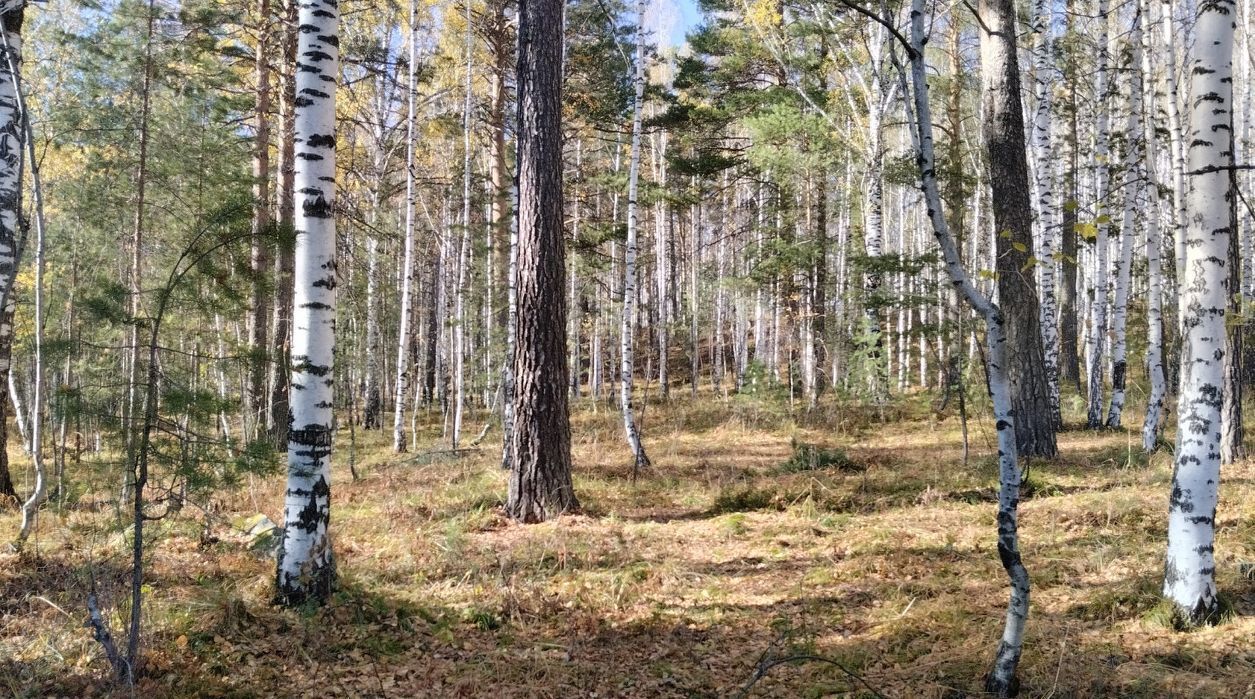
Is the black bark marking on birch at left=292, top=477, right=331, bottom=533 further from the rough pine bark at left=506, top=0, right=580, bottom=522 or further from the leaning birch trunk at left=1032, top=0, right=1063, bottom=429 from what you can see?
the leaning birch trunk at left=1032, top=0, right=1063, bottom=429

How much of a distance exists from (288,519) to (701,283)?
63.3ft

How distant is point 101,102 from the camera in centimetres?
1153

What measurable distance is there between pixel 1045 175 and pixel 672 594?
348 inches

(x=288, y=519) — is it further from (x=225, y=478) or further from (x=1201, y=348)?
(x=1201, y=348)

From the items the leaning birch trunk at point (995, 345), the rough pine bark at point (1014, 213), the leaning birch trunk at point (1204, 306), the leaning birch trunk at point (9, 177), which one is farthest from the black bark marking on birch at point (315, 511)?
the rough pine bark at point (1014, 213)

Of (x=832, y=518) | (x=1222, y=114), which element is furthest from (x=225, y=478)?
(x=1222, y=114)

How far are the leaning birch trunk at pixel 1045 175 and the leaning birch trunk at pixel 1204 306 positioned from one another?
167 inches

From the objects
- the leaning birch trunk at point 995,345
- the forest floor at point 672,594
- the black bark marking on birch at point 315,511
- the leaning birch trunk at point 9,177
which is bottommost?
the forest floor at point 672,594

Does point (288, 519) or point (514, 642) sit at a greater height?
point (288, 519)

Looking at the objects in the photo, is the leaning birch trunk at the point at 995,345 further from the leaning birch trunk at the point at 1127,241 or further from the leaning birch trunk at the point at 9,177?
the leaning birch trunk at the point at 1127,241

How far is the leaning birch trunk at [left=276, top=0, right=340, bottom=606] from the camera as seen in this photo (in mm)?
4324

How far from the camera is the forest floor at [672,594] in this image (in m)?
3.58

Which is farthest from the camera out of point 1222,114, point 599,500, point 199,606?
point 599,500

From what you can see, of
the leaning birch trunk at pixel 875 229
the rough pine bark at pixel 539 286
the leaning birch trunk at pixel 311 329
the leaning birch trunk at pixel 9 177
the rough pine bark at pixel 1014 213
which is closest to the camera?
the leaning birch trunk at pixel 311 329
